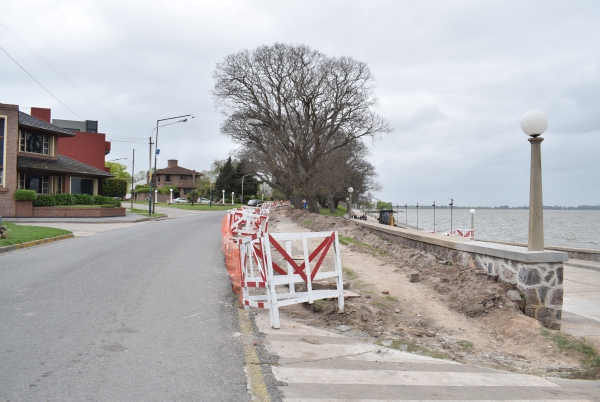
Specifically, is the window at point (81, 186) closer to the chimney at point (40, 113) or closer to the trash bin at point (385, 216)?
the chimney at point (40, 113)

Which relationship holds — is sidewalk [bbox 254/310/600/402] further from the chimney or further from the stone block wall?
the chimney

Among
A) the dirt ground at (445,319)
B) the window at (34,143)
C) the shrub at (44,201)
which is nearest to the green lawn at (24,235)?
the dirt ground at (445,319)

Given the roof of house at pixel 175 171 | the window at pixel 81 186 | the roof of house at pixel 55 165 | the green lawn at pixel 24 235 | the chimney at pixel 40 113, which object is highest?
the chimney at pixel 40 113

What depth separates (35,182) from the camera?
3788 centimetres

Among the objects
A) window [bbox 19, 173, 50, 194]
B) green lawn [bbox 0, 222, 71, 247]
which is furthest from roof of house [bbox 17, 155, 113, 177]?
green lawn [bbox 0, 222, 71, 247]

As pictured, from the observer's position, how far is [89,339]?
5.79m

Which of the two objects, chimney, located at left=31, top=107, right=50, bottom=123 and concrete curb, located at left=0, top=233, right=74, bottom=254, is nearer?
concrete curb, located at left=0, top=233, right=74, bottom=254

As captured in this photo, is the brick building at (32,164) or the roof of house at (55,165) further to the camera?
the roof of house at (55,165)

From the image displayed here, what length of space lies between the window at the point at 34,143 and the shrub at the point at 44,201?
470 centimetres

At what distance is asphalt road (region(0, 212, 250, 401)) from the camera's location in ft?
14.5

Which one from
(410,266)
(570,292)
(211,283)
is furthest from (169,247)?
(570,292)

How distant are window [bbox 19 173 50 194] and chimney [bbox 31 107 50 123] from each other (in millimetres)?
12884

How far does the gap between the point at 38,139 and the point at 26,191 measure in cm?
730

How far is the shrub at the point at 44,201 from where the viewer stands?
3362cm
